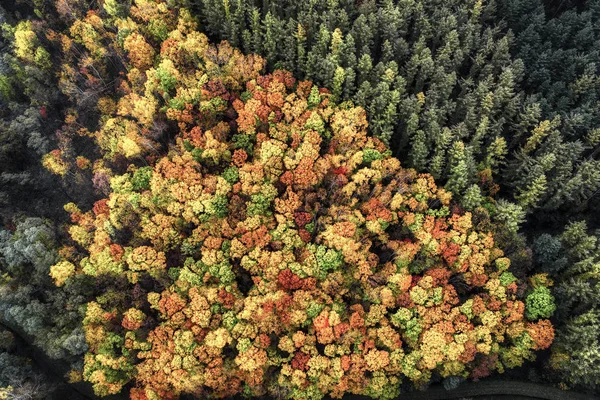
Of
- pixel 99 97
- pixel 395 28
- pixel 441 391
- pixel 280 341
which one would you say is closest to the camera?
pixel 280 341

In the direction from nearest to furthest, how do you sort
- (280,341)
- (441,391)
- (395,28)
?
(280,341)
(441,391)
(395,28)

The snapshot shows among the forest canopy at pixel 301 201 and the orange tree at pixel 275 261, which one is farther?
the forest canopy at pixel 301 201

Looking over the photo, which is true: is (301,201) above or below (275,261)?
above

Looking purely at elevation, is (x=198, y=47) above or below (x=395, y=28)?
below

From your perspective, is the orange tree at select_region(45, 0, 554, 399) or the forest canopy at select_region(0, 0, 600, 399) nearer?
the orange tree at select_region(45, 0, 554, 399)

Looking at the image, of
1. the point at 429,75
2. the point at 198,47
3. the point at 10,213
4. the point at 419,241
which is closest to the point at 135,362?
the point at 10,213

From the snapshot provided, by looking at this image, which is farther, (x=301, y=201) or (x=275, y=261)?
(x=301, y=201)

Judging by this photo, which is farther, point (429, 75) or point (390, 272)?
point (429, 75)

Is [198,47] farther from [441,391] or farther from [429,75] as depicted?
[441,391]
